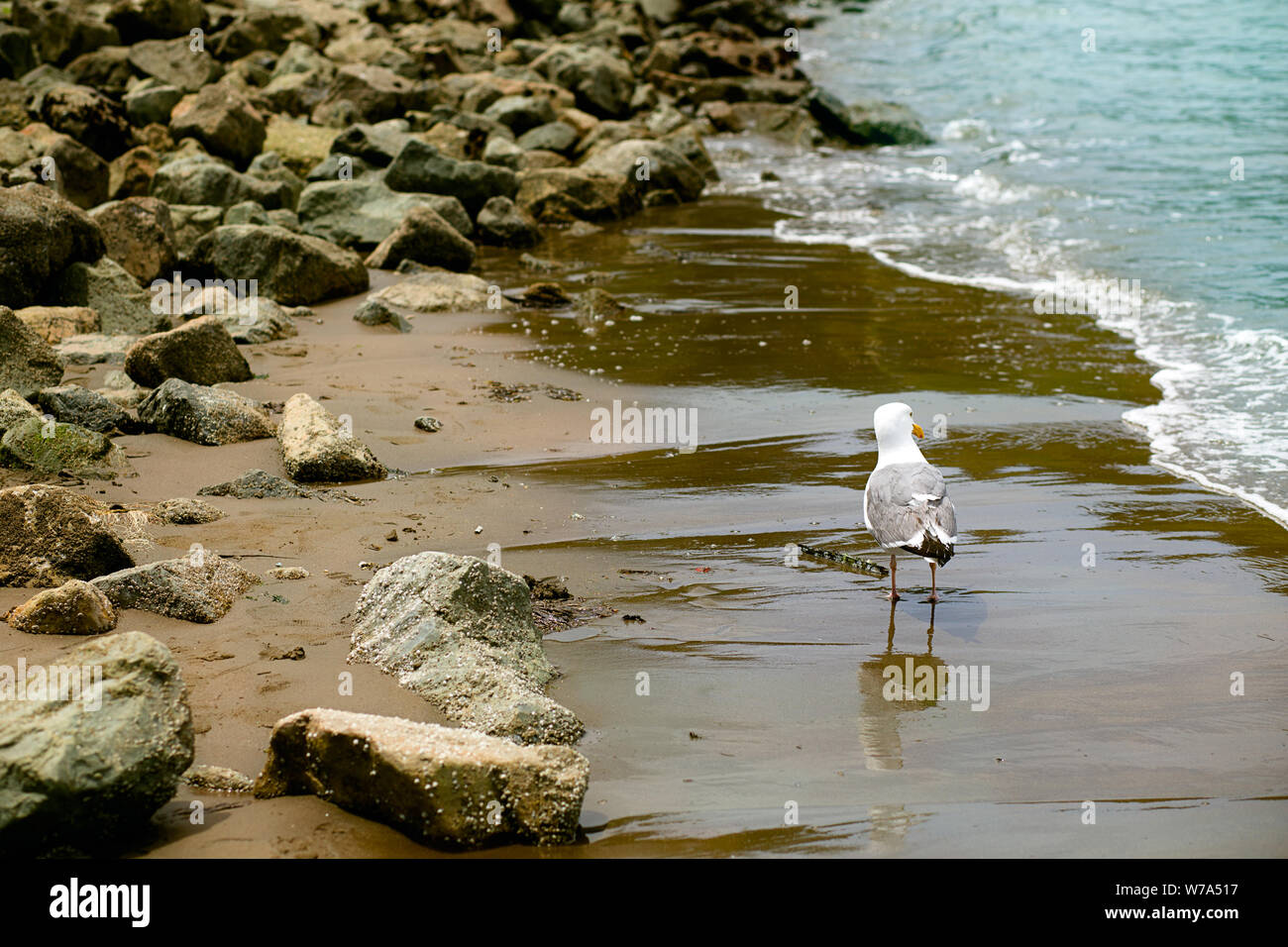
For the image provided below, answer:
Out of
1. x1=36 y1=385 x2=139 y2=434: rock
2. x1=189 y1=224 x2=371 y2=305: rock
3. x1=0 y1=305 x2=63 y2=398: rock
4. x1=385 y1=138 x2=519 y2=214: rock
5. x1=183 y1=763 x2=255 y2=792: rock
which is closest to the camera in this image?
x1=183 y1=763 x2=255 y2=792: rock

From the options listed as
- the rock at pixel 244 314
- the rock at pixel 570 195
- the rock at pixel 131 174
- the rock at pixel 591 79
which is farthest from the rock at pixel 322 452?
the rock at pixel 591 79

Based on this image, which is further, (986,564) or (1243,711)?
(986,564)

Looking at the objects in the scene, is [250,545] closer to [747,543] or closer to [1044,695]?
[747,543]

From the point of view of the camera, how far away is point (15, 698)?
361cm

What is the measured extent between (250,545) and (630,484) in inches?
86.7

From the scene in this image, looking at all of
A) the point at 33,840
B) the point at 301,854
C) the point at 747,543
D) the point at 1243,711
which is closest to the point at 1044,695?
the point at 1243,711

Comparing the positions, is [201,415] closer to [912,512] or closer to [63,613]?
[63,613]

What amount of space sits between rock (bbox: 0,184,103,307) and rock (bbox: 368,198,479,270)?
3.33 m

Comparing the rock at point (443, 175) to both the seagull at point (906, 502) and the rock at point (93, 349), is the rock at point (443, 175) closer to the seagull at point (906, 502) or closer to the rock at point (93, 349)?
the rock at point (93, 349)

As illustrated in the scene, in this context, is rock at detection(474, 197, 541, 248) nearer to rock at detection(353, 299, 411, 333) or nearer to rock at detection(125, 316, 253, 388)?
rock at detection(353, 299, 411, 333)

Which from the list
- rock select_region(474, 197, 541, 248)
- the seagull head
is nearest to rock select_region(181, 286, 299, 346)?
rock select_region(474, 197, 541, 248)

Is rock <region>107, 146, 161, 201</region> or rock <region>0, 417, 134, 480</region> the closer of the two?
rock <region>0, 417, 134, 480</region>

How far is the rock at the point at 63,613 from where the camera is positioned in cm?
456

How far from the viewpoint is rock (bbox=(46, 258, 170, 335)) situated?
369 inches
